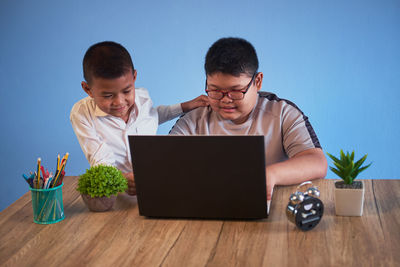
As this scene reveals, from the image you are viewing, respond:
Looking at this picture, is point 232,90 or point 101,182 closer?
point 101,182

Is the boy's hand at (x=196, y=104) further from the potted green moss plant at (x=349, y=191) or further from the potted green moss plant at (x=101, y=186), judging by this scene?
the potted green moss plant at (x=349, y=191)

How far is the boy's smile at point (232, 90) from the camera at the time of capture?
1828mm

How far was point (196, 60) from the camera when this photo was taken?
379 centimetres

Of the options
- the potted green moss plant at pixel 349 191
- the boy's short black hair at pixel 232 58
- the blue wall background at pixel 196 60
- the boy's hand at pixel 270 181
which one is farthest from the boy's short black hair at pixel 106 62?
the blue wall background at pixel 196 60

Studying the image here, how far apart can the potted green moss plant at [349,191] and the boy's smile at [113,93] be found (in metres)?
0.85

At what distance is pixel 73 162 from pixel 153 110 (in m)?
2.04

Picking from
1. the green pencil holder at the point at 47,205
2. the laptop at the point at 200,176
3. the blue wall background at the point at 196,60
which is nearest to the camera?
the laptop at the point at 200,176

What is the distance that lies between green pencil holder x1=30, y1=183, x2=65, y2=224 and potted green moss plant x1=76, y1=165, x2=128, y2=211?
0.08m

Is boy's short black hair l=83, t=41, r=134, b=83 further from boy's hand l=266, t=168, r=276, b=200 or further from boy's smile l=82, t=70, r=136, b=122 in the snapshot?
boy's hand l=266, t=168, r=276, b=200

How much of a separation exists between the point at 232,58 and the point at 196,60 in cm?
196

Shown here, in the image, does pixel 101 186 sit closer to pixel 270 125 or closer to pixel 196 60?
pixel 270 125

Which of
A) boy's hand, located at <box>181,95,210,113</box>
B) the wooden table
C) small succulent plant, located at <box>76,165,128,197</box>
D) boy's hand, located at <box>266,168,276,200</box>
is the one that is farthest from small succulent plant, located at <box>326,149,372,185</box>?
boy's hand, located at <box>181,95,210,113</box>

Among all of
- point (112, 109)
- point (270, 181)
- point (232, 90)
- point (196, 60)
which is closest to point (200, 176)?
point (270, 181)

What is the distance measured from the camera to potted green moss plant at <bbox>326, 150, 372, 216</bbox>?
4.62ft
